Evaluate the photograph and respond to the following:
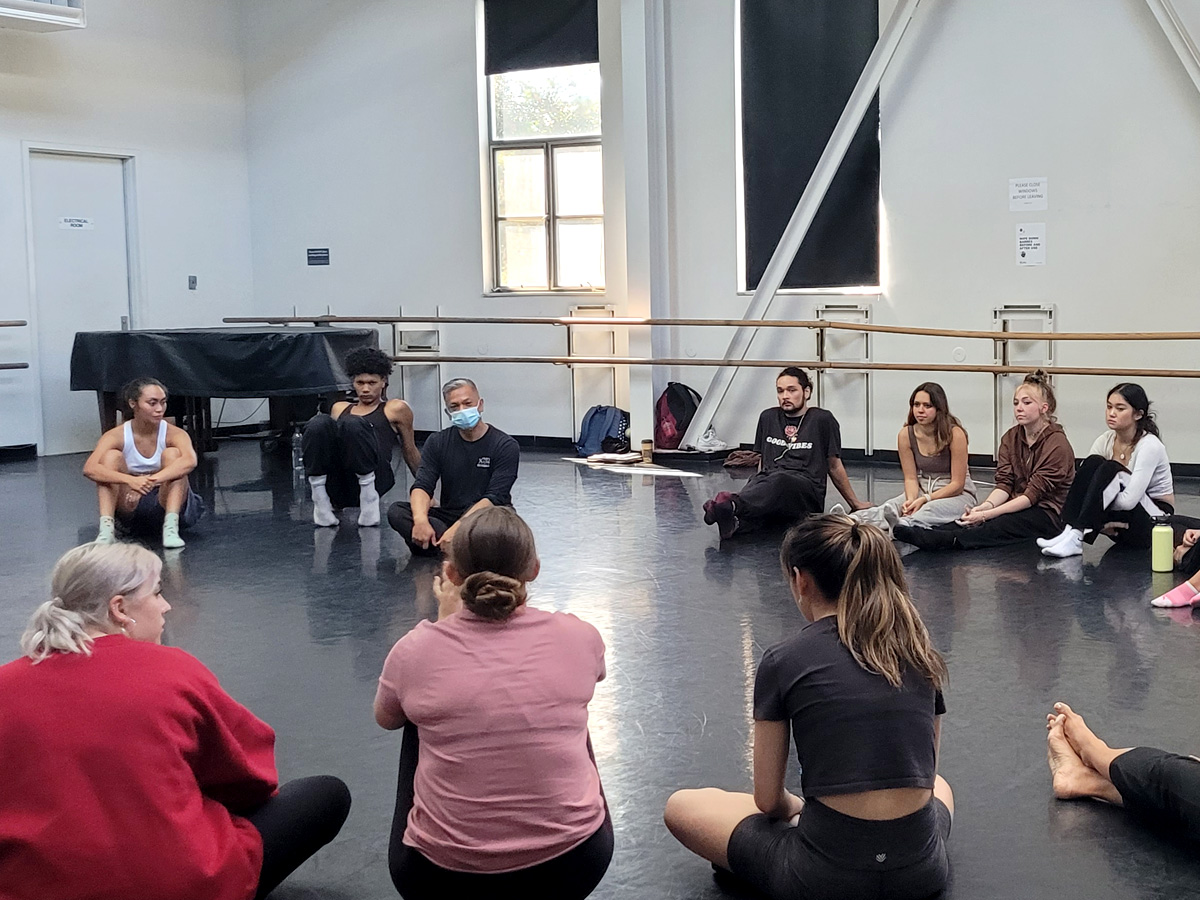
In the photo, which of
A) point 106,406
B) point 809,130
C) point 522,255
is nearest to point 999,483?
point 809,130

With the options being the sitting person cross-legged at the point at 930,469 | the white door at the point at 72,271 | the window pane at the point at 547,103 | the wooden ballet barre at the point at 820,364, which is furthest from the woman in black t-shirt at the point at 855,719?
the white door at the point at 72,271

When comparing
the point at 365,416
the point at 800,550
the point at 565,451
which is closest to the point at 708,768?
the point at 800,550

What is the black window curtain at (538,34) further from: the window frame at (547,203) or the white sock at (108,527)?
the white sock at (108,527)

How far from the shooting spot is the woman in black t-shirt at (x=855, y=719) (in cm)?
232

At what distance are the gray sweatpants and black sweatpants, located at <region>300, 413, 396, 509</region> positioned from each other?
2502 millimetres

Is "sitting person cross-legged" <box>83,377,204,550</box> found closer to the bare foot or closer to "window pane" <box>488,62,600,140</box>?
"window pane" <box>488,62,600,140</box>

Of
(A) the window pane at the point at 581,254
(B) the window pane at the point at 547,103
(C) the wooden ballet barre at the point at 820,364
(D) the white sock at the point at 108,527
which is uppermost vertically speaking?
(B) the window pane at the point at 547,103

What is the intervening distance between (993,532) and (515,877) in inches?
174

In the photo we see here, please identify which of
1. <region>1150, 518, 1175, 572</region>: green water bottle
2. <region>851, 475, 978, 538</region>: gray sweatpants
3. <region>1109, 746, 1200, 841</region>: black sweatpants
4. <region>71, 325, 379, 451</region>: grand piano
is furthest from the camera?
<region>71, 325, 379, 451</region>: grand piano

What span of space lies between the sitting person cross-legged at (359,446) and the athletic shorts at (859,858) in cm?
466

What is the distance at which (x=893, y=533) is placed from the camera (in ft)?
20.4

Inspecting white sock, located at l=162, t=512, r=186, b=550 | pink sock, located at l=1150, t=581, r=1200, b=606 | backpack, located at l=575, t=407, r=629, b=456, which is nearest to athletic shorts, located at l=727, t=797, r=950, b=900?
pink sock, located at l=1150, t=581, r=1200, b=606

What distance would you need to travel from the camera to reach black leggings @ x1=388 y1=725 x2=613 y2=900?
7.36ft

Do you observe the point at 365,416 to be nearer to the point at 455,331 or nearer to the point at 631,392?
the point at 631,392
